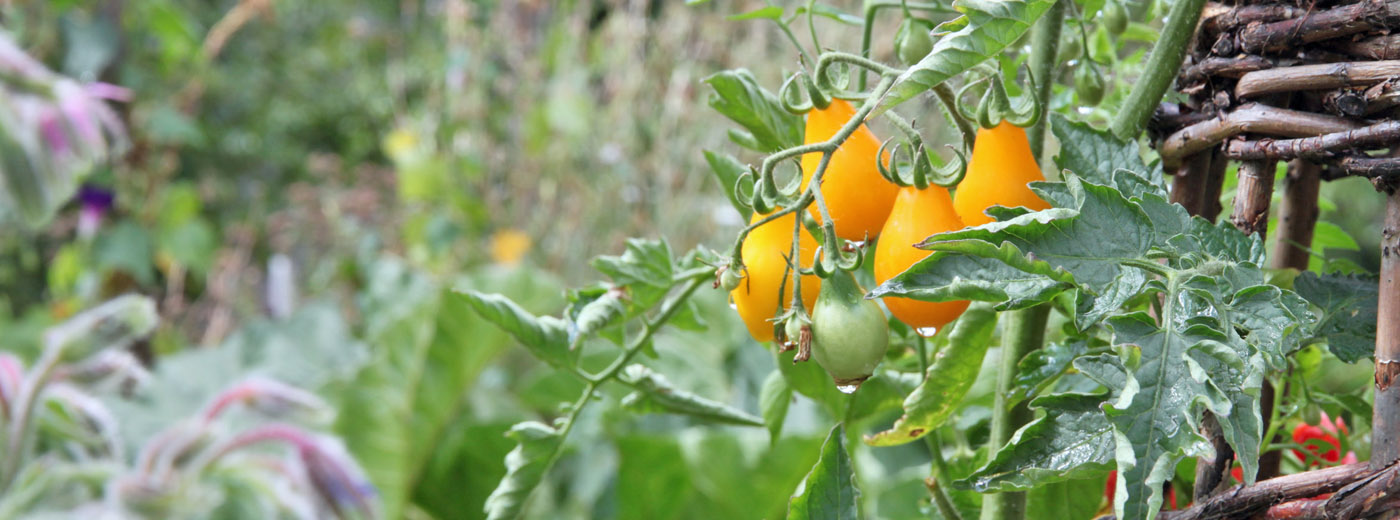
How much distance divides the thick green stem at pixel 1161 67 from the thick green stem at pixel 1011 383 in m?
0.07

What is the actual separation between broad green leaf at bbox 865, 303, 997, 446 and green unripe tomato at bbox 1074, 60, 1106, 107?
100 mm

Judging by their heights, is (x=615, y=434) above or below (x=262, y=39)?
below

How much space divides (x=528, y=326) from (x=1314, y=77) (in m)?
0.28

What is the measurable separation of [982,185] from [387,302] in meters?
1.84

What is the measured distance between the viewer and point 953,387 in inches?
14.7

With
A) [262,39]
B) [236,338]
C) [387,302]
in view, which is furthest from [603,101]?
[262,39]

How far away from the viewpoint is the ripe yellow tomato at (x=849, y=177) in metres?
0.35

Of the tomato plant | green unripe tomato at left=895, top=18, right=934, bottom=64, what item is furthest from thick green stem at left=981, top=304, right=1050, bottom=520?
green unripe tomato at left=895, top=18, right=934, bottom=64

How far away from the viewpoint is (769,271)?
1.14ft

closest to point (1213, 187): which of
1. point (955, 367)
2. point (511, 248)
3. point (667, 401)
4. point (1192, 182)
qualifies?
point (1192, 182)

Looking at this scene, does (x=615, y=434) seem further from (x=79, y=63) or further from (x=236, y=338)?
(x=79, y=63)

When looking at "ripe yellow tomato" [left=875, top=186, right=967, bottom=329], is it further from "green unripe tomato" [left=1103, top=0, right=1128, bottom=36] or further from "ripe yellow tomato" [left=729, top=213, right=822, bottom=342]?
"green unripe tomato" [left=1103, top=0, right=1128, bottom=36]

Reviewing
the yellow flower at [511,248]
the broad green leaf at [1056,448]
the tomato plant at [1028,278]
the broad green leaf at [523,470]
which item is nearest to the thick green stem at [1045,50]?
the tomato plant at [1028,278]

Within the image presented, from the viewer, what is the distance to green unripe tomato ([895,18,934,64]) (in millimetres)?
391
